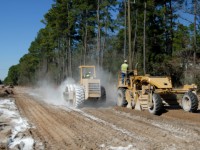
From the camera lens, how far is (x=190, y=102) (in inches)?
604

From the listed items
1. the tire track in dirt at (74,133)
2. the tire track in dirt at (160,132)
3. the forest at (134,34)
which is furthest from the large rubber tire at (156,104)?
the forest at (134,34)

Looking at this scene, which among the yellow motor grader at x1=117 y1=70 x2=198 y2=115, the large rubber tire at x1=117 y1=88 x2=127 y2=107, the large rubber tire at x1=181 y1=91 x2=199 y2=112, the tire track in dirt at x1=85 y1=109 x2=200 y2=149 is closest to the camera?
the tire track in dirt at x1=85 y1=109 x2=200 y2=149

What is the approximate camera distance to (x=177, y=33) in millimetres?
46906

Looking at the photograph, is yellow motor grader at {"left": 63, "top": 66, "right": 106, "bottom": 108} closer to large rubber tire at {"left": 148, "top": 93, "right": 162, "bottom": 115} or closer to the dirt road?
the dirt road

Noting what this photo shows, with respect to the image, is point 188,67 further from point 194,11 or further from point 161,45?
point 161,45

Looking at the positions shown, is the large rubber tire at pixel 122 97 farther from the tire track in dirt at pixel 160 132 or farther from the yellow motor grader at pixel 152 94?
the tire track in dirt at pixel 160 132

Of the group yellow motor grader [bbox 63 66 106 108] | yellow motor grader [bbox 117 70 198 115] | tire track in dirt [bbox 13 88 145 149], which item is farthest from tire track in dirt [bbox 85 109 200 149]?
yellow motor grader [bbox 63 66 106 108]

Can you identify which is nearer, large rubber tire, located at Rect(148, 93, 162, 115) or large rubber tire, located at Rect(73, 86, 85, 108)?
large rubber tire, located at Rect(148, 93, 162, 115)

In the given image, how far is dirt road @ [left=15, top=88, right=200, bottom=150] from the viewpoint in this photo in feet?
31.1

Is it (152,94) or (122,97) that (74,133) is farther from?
(122,97)

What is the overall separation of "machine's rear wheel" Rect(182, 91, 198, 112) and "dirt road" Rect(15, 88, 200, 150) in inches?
14.3

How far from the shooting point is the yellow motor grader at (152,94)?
15406 mm

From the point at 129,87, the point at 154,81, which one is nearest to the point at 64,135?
the point at 154,81

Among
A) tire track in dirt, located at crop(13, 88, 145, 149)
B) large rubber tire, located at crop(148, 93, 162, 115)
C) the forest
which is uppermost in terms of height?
the forest
